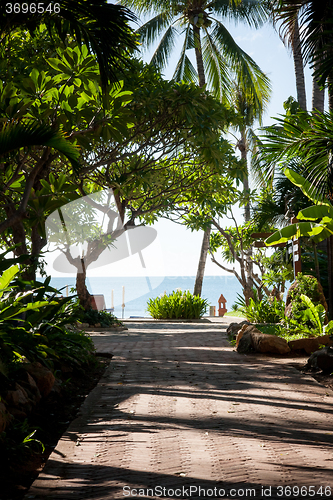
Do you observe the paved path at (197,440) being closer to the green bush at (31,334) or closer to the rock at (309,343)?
the green bush at (31,334)

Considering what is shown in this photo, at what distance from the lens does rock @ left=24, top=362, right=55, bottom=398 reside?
13.1 feet

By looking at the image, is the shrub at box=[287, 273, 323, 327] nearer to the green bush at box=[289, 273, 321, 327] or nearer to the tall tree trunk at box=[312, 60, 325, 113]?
the green bush at box=[289, 273, 321, 327]

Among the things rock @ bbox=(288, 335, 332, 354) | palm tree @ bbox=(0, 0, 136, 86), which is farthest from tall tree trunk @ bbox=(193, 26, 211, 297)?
palm tree @ bbox=(0, 0, 136, 86)

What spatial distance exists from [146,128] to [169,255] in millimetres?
7125

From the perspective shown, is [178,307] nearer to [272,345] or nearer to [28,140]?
[272,345]

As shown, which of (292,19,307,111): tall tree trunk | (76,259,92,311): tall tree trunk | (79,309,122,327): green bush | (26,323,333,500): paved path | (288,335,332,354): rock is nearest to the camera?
(26,323,333,500): paved path

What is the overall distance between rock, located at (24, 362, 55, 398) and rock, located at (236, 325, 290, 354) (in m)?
4.05

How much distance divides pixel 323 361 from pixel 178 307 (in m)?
10.7

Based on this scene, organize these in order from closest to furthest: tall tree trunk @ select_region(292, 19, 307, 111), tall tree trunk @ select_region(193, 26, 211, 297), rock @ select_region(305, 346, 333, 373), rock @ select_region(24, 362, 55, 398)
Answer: rock @ select_region(24, 362, 55, 398)
rock @ select_region(305, 346, 333, 373)
tall tree trunk @ select_region(292, 19, 307, 111)
tall tree trunk @ select_region(193, 26, 211, 297)

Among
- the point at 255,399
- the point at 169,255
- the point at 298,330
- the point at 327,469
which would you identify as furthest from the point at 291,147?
the point at 169,255

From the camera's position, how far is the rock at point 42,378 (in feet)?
13.1

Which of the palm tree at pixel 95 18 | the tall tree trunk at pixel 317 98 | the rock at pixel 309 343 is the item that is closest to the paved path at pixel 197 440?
the rock at pixel 309 343

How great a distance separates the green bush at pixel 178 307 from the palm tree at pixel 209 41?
7895 millimetres

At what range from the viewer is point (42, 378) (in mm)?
4016
